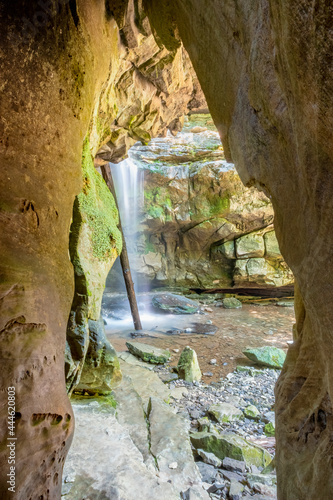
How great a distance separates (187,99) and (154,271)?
40.7 ft

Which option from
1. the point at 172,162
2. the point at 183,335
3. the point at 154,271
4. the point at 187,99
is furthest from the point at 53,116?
the point at 154,271

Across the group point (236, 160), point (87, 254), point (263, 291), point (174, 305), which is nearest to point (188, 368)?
point (87, 254)

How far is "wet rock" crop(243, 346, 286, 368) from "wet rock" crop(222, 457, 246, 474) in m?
3.58

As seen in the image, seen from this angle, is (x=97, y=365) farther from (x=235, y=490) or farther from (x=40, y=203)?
(x=40, y=203)

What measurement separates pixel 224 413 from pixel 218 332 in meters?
5.79

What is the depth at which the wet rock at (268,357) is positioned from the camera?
21.9ft

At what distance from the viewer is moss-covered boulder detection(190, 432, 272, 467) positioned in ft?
11.6

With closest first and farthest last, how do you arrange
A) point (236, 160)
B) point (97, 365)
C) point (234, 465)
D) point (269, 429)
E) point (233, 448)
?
point (236, 160) → point (234, 465) → point (233, 448) → point (97, 365) → point (269, 429)

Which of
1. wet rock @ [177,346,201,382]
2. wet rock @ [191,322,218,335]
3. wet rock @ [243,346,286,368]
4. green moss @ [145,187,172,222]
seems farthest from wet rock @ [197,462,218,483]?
green moss @ [145,187,172,222]

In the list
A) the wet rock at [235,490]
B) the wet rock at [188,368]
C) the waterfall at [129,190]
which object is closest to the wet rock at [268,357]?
the wet rock at [188,368]

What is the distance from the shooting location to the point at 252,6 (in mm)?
1523

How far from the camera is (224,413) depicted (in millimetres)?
4590

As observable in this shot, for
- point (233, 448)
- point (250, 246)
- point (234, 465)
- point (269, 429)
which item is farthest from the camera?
point (250, 246)

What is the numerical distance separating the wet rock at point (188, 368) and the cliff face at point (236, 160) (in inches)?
168
